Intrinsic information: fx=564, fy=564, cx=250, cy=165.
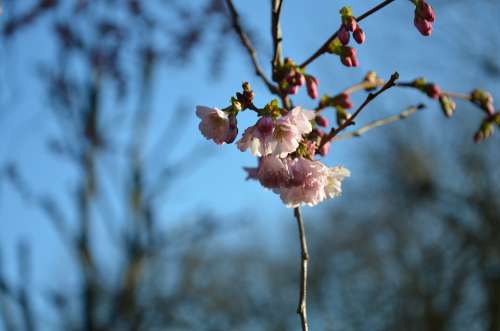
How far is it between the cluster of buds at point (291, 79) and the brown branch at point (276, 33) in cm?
3

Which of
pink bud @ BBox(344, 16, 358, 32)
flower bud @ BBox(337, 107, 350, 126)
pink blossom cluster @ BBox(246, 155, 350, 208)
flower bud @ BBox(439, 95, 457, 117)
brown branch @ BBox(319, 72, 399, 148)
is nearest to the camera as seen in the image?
brown branch @ BBox(319, 72, 399, 148)

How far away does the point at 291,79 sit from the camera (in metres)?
1.48

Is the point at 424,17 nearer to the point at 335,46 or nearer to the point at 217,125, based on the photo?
the point at 335,46

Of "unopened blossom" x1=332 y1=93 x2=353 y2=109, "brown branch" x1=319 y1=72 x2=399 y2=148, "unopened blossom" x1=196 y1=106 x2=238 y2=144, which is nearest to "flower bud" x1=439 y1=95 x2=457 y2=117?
"unopened blossom" x1=332 y1=93 x2=353 y2=109

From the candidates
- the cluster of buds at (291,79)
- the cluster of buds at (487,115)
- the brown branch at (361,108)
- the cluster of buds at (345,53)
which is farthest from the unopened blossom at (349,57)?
the cluster of buds at (487,115)

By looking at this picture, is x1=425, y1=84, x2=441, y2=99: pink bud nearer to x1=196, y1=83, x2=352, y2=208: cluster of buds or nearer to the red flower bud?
the red flower bud

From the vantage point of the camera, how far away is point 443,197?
11.7 metres

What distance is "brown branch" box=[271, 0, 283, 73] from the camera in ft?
4.94

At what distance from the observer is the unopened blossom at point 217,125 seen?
1.24 meters

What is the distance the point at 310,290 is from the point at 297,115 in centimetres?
1222

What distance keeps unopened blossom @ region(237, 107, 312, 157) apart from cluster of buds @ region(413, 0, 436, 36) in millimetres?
451

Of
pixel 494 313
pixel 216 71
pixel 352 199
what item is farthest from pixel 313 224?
pixel 216 71

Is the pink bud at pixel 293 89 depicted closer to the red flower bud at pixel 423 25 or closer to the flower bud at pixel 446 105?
the red flower bud at pixel 423 25

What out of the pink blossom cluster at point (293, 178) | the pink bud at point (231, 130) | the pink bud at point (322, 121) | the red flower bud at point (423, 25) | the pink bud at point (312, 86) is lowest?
the pink blossom cluster at point (293, 178)
